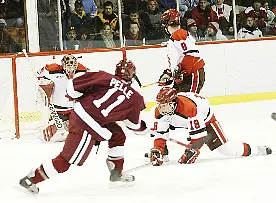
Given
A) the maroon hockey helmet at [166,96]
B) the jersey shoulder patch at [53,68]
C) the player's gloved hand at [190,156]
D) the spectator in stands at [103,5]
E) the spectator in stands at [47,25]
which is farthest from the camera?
the spectator in stands at [103,5]

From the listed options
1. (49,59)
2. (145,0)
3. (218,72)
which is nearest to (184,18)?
(145,0)

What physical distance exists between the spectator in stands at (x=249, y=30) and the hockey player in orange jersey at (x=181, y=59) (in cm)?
285

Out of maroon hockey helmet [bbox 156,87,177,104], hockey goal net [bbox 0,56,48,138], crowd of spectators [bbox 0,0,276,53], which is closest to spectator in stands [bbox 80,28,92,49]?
crowd of spectators [bbox 0,0,276,53]

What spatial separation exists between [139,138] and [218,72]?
1.59 meters

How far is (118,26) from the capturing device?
7.23 m

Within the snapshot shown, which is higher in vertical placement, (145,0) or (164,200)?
(145,0)

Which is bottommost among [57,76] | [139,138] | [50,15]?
[139,138]

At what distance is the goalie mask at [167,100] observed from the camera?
3641 millimetres

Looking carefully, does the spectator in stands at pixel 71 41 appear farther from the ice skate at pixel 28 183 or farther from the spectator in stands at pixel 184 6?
the ice skate at pixel 28 183

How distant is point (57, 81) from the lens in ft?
16.9

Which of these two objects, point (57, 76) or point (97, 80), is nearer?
point (97, 80)

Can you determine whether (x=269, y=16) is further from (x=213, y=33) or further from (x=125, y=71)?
(x=125, y=71)

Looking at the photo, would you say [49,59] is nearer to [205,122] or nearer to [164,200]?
[205,122]

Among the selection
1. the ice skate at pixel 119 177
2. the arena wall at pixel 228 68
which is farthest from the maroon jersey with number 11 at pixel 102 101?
the arena wall at pixel 228 68
